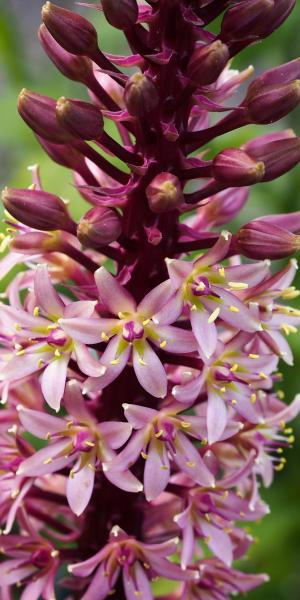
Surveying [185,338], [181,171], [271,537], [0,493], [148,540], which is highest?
[181,171]

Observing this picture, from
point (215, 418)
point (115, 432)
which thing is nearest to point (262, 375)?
point (215, 418)

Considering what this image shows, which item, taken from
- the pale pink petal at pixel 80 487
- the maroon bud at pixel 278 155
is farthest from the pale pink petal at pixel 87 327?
the maroon bud at pixel 278 155

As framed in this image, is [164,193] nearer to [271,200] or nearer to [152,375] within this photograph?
[152,375]

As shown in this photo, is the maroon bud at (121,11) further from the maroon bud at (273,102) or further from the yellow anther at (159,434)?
the yellow anther at (159,434)

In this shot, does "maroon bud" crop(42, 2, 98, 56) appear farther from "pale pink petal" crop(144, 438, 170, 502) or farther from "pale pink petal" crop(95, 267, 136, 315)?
"pale pink petal" crop(144, 438, 170, 502)

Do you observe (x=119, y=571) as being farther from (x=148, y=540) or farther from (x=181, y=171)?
(x=181, y=171)

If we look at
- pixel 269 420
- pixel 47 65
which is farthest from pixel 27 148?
pixel 269 420
